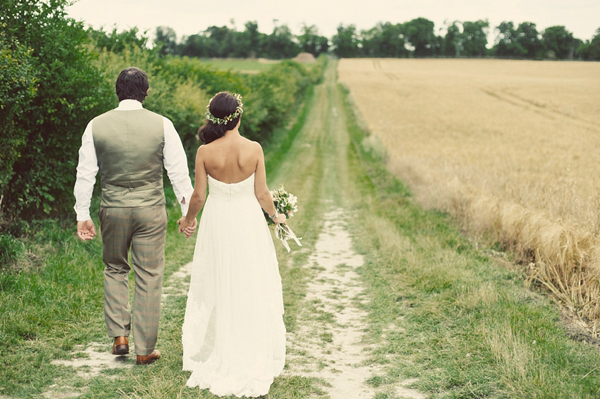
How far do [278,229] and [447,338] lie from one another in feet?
6.86

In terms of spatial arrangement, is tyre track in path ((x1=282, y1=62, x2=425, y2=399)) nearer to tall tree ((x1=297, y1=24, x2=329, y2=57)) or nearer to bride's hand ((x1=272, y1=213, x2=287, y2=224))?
bride's hand ((x1=272, y1=213, x2=287, y2=224))

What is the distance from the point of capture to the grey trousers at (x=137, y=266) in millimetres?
4355

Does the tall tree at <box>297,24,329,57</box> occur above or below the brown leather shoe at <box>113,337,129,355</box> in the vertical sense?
above

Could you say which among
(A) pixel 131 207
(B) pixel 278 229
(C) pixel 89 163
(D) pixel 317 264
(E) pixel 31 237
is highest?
(C) pixel 89 163

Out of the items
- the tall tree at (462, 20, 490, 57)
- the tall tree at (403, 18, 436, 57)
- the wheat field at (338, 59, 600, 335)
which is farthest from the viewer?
the tall tree at (403, 18, 436, 57)

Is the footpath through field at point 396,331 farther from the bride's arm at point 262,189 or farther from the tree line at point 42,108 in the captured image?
the tree line at point 42,108

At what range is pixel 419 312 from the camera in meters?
5.86

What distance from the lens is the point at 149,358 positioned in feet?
14.4

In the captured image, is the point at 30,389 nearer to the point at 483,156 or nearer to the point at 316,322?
the point at 316,322

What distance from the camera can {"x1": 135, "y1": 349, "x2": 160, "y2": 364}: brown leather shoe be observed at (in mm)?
4363

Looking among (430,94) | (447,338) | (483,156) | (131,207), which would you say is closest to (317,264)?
(447,338)

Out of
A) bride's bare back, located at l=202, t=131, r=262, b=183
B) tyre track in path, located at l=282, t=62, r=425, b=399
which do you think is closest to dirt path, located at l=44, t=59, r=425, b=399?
tyre track in path, located at l=282, t=62, r=425, b=399

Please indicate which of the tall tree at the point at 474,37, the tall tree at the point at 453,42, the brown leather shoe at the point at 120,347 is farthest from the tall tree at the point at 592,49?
the tall tree at the point at 453,42

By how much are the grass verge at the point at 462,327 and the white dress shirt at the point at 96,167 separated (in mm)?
2457
